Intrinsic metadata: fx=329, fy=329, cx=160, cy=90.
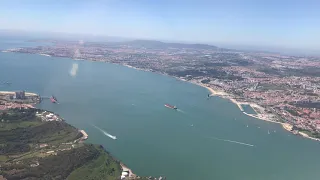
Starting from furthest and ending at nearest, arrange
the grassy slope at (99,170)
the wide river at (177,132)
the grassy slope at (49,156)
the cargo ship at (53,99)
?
the cargo ship at (53,99), the wide river at (177,132), the grassy slope at (99,170), the grassy slope at (49,156)

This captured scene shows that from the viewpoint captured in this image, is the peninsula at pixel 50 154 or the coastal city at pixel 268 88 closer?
the peninsula at pixel 50 154

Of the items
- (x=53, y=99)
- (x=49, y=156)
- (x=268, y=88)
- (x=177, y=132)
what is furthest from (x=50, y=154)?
(x=268, y=88)

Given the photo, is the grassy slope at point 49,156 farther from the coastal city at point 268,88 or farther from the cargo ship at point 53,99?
the coastal city at point 268,88

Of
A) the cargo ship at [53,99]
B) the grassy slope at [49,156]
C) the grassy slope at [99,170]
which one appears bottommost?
the grassy slope at [99,170]

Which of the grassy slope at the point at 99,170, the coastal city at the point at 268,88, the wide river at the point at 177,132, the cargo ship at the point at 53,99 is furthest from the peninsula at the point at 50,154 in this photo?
the coastal city at the point at 268,88

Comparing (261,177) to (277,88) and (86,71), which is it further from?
(86,71)

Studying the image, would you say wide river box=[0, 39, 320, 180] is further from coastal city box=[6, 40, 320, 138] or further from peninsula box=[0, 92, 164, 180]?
coastal city box=[6, 40, 320, 138]

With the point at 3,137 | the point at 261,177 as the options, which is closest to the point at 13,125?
the point at 3,137

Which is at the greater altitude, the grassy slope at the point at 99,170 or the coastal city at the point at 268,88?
the coastal city at the point at 268,88
